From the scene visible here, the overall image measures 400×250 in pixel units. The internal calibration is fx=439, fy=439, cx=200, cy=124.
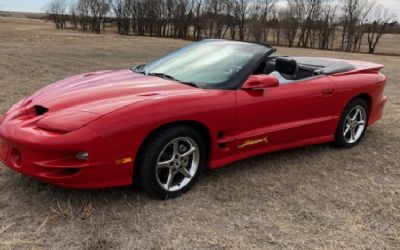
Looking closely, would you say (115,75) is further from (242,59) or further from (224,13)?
(224,13)

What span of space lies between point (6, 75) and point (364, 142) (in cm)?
826

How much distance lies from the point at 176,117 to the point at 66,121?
837 millimetres

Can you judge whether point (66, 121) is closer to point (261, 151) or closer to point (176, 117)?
point (176, 117)

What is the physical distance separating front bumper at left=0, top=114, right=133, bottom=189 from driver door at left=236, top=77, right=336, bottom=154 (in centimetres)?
129

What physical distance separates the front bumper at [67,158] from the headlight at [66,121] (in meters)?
0.05

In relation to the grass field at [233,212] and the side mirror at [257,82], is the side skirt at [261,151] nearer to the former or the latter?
the grass field at [233,212]

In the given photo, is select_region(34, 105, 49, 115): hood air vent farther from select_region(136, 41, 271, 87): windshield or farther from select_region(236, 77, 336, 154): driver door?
select_region(236, 77, 336, 154): driver door

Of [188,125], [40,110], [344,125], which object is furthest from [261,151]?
[40,110]

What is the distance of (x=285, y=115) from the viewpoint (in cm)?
437

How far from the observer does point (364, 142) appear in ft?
18.4

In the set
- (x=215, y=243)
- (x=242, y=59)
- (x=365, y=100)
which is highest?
(x=242, y=59)

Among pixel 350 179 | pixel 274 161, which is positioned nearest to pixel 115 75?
pixel 274 161

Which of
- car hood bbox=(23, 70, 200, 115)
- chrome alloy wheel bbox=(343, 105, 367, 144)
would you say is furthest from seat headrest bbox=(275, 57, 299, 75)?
car hood bbox=(23, 70, 200, 115)

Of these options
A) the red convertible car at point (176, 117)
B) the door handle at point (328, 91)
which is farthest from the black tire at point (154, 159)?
the door handle at point (328, 91)
